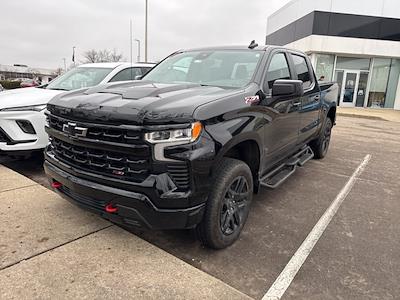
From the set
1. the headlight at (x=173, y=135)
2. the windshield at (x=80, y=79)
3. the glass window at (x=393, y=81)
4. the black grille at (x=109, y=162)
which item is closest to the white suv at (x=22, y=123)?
the windshield at (x=80, y=79)

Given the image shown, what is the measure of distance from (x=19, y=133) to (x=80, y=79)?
1.84 m

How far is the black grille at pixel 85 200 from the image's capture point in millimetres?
2623

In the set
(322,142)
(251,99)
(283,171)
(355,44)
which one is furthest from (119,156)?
(355,44)

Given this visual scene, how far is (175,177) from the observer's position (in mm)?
2416

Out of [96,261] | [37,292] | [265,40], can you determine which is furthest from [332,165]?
[265,40]

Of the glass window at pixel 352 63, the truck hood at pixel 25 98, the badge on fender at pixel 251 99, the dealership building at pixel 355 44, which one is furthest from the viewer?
the glass window at pixel 352 63

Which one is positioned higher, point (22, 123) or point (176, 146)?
point (176, 146)

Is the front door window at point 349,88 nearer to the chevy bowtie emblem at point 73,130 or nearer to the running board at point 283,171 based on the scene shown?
the running board at point 283,171

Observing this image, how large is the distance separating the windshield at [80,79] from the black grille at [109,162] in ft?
10.6

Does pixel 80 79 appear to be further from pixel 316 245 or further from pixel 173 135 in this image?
pixel 316 245

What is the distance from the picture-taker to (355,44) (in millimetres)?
21047

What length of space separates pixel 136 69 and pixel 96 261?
4.57m

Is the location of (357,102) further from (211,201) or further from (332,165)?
(211,201)

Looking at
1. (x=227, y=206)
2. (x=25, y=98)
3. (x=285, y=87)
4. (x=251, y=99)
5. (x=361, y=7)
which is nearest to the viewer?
(x=227, y=206)
